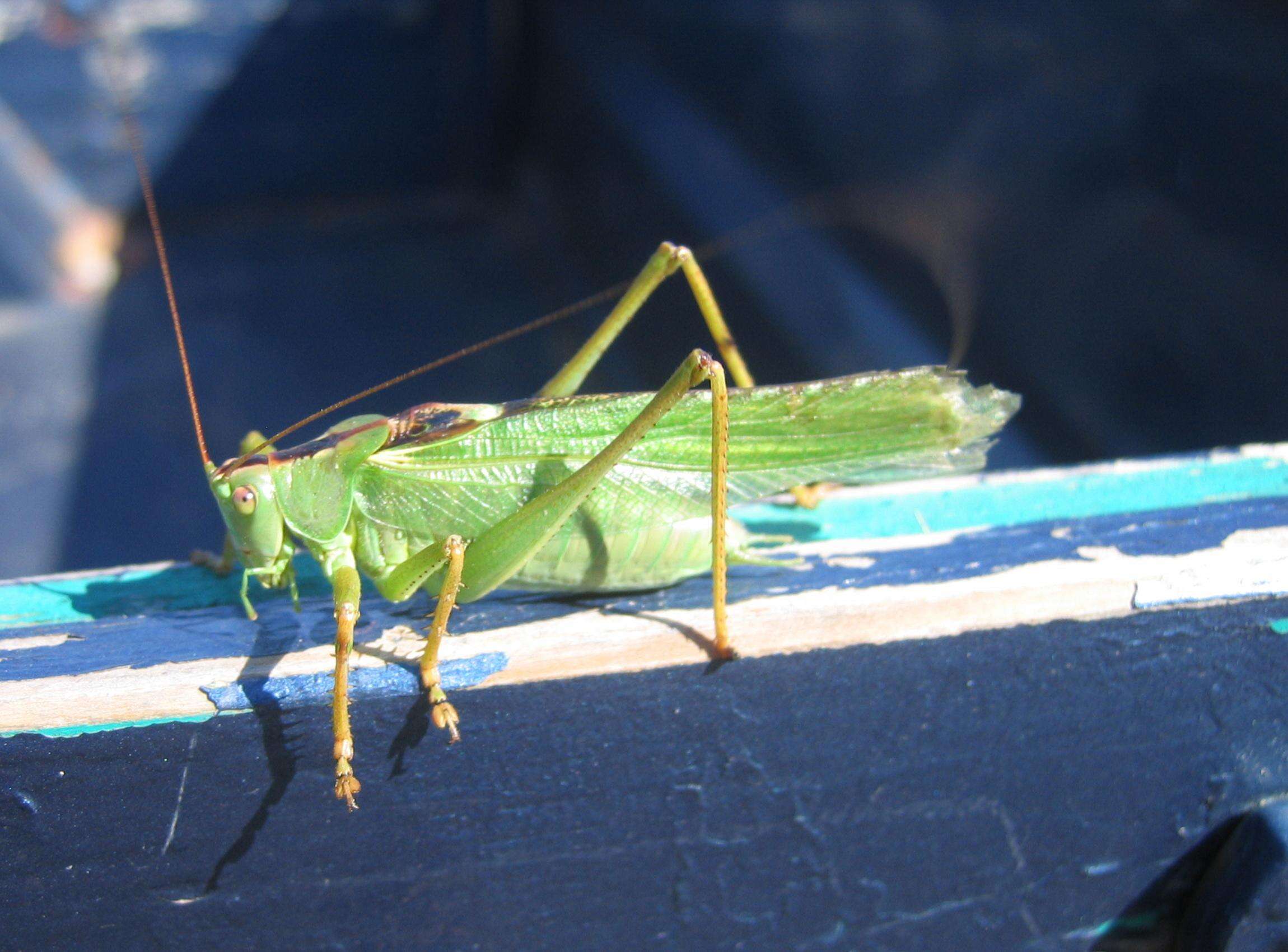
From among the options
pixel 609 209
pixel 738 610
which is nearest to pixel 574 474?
pixel 738 610

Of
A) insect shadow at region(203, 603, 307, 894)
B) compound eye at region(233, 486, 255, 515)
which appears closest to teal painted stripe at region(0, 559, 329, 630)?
compound eye at region(233, 486, 255, 515)

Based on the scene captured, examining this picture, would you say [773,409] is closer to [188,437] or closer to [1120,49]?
[1120,49]

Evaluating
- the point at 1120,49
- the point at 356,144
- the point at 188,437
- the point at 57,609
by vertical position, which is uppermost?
the point at 356,144

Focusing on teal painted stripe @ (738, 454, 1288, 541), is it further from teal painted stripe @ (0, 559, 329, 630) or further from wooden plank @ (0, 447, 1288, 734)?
teal painted stripe @ (0, 559, 329, 630)

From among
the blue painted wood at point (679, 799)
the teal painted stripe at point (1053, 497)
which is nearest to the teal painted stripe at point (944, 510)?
the teal painted stripe at point (1053, 497)

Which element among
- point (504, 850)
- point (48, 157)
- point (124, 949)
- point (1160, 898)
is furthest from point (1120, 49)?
point (48, 157)
